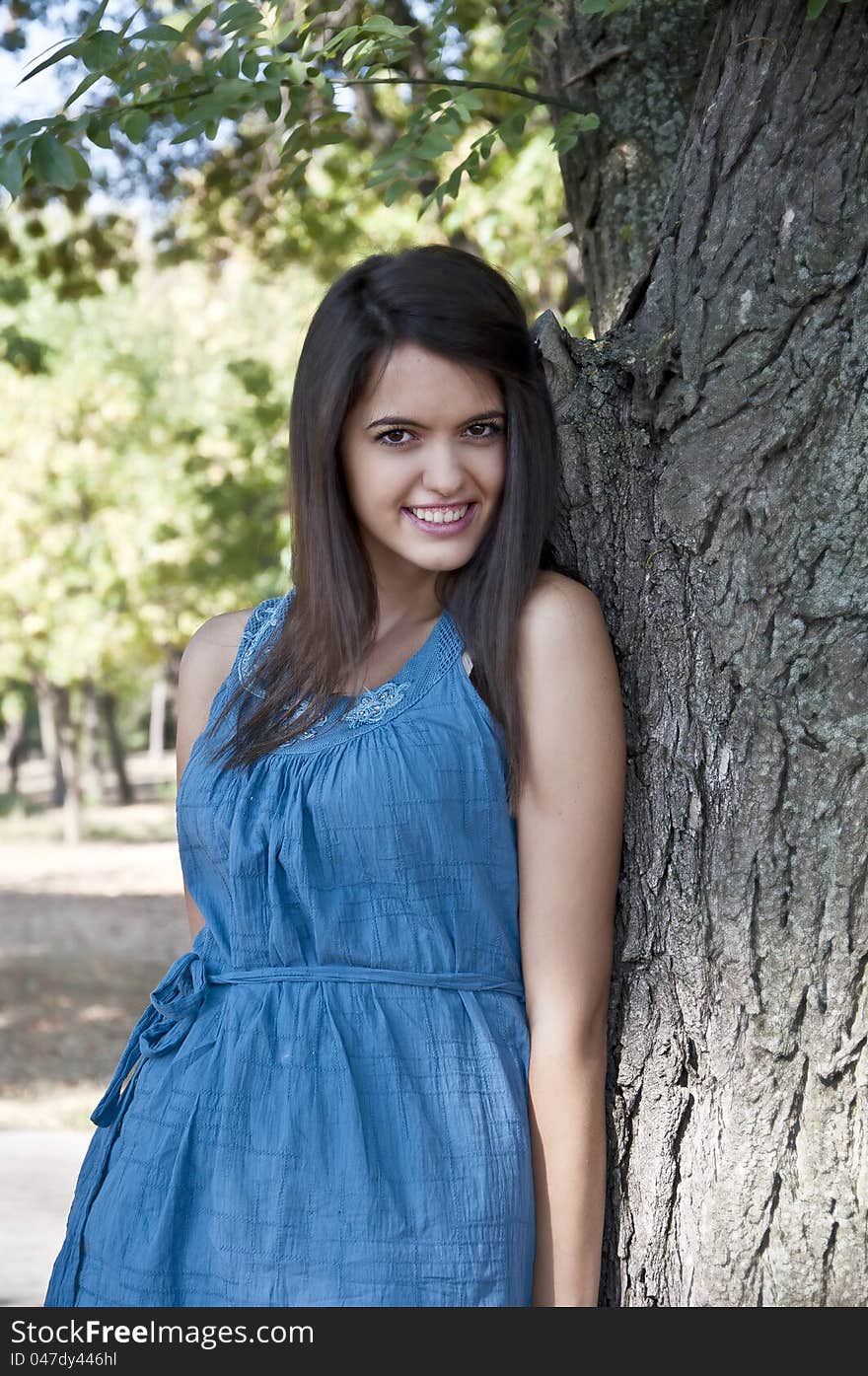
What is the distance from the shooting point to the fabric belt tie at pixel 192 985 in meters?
2.09

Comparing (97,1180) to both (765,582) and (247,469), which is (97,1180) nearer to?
(765,582)

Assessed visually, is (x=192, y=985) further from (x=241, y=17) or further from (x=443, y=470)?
(x=241, y=17)

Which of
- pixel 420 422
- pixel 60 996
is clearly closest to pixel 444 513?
pixel 420 422

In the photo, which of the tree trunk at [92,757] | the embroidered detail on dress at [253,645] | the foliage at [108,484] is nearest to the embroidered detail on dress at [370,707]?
the embroidered detail on dress at [253,645]

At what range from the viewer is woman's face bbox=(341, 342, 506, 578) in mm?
2168

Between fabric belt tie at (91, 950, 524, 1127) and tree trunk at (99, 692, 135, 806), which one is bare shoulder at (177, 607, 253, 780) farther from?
tree trunk at (99, 692, 135, 806)

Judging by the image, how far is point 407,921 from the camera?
2082 millimetres

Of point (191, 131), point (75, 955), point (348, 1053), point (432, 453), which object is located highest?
point (191, 131)

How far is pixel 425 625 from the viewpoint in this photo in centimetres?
232

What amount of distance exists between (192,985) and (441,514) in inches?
32.3

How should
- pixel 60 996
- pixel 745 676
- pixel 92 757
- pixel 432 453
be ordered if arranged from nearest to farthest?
1. pixel 745 676
2. pixel 432 453
3. pixel 60 996
4. pixel 92 757

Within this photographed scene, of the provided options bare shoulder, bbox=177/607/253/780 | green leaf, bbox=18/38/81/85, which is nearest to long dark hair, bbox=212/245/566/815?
bare shoulder, bbox=177/607/253/780

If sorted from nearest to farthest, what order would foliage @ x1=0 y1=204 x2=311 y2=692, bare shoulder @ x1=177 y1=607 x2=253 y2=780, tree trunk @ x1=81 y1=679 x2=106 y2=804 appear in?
1. bare shoulder @ x1=177 y1=607 x2=253 y2=780
2. foliage @ x1=0 y1=204 x2=311 y2=692
3. tree trunk @ x1=81 y1=679 x2=106 y2=804

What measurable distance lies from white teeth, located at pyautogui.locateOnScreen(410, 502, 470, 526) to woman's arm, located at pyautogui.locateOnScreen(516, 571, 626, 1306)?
215mm
